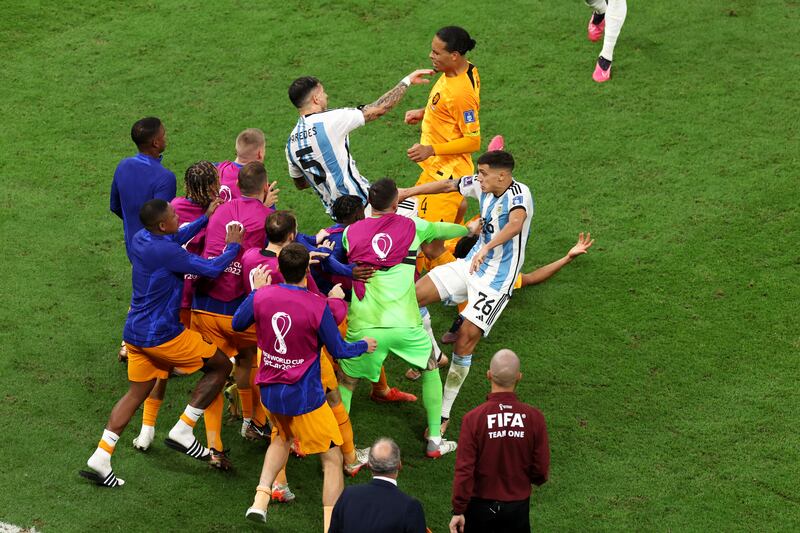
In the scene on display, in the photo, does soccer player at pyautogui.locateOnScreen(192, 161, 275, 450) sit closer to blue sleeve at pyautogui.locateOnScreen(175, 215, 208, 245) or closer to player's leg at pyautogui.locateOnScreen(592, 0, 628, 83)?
blue sleeve at pyautogui.locateOnScreen(175, 215, 208, 245)

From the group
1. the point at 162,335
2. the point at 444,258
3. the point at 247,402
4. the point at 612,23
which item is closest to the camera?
the point at 162,335

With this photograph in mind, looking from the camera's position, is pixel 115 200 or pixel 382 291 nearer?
pixel 382 291

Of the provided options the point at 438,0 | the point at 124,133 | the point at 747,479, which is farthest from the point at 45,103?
the point at 747,479

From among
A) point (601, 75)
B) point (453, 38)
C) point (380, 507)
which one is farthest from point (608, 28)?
point (380, 507)

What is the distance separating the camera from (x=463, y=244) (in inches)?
333

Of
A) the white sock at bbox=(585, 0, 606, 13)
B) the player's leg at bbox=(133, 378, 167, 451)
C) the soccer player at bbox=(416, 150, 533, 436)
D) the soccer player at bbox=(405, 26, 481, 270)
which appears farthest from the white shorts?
the white sock at bbox=(585, 0, 606, 13)

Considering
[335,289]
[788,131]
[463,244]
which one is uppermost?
[335,289]

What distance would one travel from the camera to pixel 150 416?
7.46 m

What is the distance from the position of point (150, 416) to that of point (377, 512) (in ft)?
9.17

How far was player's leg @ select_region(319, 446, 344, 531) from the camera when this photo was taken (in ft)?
21.0

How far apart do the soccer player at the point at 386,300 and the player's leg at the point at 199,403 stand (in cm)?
86

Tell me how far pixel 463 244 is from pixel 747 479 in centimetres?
287

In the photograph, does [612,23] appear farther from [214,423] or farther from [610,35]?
[214,423]

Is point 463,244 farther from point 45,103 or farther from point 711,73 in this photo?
point 45,103
